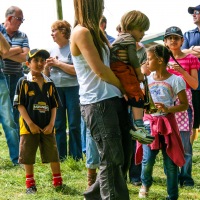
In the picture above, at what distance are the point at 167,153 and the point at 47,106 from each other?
1.41 m

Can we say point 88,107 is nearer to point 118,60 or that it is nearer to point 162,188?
point 118,60

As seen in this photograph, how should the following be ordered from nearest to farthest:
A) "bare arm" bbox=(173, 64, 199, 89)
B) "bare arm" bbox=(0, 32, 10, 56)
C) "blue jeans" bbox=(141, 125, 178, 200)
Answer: "blue jeans" bbox=(141, 125, 178, 200)
"bare arm" bbox=(173, 64, 199, 89)
"bare arm" bbox=(0, 32, 10, 56)

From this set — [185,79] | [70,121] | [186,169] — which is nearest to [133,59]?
[185,79]

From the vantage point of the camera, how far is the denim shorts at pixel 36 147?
5.70m

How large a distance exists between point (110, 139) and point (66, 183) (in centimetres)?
200

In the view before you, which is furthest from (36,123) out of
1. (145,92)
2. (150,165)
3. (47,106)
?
(145,92)

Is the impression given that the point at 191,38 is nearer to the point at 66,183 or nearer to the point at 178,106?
the point at 178,106

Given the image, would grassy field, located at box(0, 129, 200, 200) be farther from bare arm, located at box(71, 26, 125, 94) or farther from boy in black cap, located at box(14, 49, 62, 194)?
bare arm, located at box(71, 26, 125, 94)

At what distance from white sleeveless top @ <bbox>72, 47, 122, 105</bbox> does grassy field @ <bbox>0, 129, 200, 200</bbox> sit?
1499 mm

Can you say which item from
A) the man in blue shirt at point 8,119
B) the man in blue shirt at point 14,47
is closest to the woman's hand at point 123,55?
the man in blue shirt at point 8,119

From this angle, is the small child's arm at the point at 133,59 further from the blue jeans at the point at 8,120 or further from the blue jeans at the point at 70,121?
the blue jeans at the point at 8,120

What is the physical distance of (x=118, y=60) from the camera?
4324 mm

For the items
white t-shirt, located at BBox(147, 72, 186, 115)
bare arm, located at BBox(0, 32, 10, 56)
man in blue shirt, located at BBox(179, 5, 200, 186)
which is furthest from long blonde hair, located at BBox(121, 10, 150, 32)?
bare arm, located at BBox(0, 32, 10, 56)

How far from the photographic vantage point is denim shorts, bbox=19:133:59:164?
18.7ft
